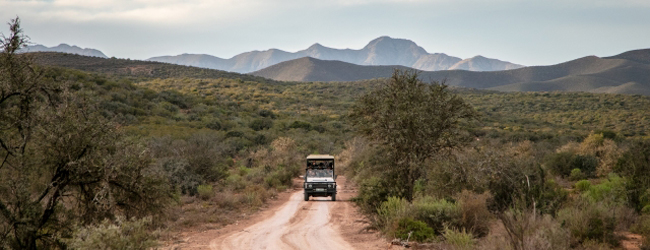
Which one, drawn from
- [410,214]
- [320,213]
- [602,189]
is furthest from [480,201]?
[320,213]

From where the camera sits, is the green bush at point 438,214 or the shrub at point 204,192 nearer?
the green bush at point 438,214

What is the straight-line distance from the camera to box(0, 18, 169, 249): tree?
8273mm

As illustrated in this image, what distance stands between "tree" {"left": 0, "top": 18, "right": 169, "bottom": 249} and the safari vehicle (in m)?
12.8

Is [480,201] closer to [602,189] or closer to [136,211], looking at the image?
[602,189]

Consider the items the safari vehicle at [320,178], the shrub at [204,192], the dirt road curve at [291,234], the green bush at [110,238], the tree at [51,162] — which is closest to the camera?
the green bush at [110,238]

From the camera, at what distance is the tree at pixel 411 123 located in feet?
51.5

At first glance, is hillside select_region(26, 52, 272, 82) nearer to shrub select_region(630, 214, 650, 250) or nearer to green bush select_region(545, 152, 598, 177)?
green bush select_region(545, 152, 598, 177)

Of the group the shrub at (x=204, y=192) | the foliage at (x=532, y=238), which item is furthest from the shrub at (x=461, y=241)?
the shrub at (x=204, y=192)

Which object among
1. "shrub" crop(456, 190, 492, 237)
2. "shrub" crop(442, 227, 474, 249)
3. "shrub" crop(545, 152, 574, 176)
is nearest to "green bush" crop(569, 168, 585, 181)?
"shrub" crop(545, 152, 574, 176)

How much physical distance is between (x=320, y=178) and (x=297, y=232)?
8513 mm

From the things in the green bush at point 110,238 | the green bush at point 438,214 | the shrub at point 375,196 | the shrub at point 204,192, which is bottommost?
the shrub at point 204,192

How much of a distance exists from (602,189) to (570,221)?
666 centimetres

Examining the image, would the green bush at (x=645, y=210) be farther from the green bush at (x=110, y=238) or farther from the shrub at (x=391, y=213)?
the green bush at (x=110, y=238)

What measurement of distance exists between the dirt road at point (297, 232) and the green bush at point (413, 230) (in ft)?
1.74
